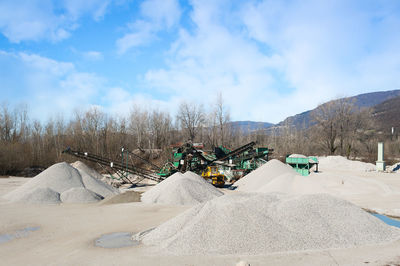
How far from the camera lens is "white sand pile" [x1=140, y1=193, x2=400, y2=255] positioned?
632 centimetres

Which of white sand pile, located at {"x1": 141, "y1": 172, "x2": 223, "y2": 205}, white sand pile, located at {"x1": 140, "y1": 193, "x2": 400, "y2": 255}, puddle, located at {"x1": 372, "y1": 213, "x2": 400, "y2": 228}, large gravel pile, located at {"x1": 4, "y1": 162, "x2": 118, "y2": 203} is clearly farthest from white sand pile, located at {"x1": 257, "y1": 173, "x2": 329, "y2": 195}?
large gravel pile, located at {"x1": 4, "y1": 162, "x2": 118, "y2": 203}

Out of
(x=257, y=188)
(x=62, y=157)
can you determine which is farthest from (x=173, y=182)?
(x=62, y=157)

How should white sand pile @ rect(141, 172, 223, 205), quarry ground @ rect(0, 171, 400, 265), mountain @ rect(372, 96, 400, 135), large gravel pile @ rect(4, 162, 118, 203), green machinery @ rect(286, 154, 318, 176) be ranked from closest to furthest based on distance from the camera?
quarry ground @ rect(0, 171, 400, 265) < white sand pile @ rect(141, 172, 223, 205) < large gravel pile @ rect(4, 162, 118, 203) < green machinery @ rect(286, 154, 318, 176) < mountain @ rect(372, 96, 400, 135)

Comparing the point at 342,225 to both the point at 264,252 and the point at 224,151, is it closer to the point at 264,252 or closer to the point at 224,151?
the point at 264,252

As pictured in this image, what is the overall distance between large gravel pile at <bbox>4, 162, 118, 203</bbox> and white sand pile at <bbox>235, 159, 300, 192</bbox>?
7183mm

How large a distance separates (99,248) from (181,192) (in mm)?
6062

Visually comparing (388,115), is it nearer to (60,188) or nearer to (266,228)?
(60,188)

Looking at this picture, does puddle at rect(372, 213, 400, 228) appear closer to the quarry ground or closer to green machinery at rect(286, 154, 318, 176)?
the quarry ground

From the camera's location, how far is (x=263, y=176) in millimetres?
16906

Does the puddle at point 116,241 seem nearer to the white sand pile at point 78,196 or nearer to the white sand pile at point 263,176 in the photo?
the white sand pile at point 78,196

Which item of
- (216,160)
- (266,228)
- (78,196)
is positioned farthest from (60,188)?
(266,228)

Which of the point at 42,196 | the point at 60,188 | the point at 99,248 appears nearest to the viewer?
the point at 99,248

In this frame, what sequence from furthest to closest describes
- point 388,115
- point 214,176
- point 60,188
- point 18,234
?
point 388,115
point 214,176
point 60,188
point 18,234

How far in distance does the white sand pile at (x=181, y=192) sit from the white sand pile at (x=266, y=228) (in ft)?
14.3
